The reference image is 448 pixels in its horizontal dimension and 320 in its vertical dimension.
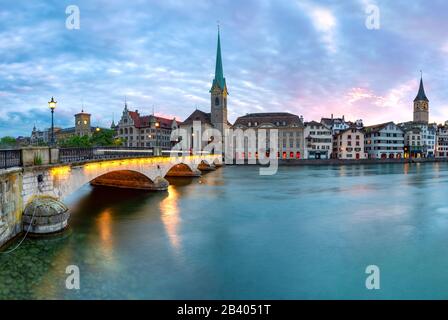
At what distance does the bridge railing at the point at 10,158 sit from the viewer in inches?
482

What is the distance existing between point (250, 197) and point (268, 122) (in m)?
64.9

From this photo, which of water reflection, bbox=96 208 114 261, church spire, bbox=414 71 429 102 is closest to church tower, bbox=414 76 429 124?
church spire, bbox=414 71 429 102

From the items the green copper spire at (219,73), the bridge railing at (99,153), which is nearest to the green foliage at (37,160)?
the bridge railing at (99,153)

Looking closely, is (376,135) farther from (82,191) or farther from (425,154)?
(82,191)

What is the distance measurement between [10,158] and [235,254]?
35.4ft

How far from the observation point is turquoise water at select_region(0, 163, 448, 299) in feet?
32.0

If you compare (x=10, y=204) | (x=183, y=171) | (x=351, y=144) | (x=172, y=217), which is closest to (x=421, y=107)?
(x=351, y=144)

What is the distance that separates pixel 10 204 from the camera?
475 inches

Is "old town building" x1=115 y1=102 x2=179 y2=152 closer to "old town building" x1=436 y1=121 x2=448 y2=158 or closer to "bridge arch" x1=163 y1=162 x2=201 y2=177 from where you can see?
"bridge arch" x1=163 y1=162 x2=201 y2=177

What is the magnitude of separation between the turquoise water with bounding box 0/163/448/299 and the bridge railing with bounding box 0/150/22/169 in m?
3.50

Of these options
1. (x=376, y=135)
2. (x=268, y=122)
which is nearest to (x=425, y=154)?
(x=376, y=135)

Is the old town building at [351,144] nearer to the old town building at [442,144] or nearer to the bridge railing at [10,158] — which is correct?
the old town building at [442,144]

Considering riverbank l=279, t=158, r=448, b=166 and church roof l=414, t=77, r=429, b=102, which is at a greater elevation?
church roof l=414, t=77, r=429, b=102

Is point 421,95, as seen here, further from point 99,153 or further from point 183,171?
point 99,153
